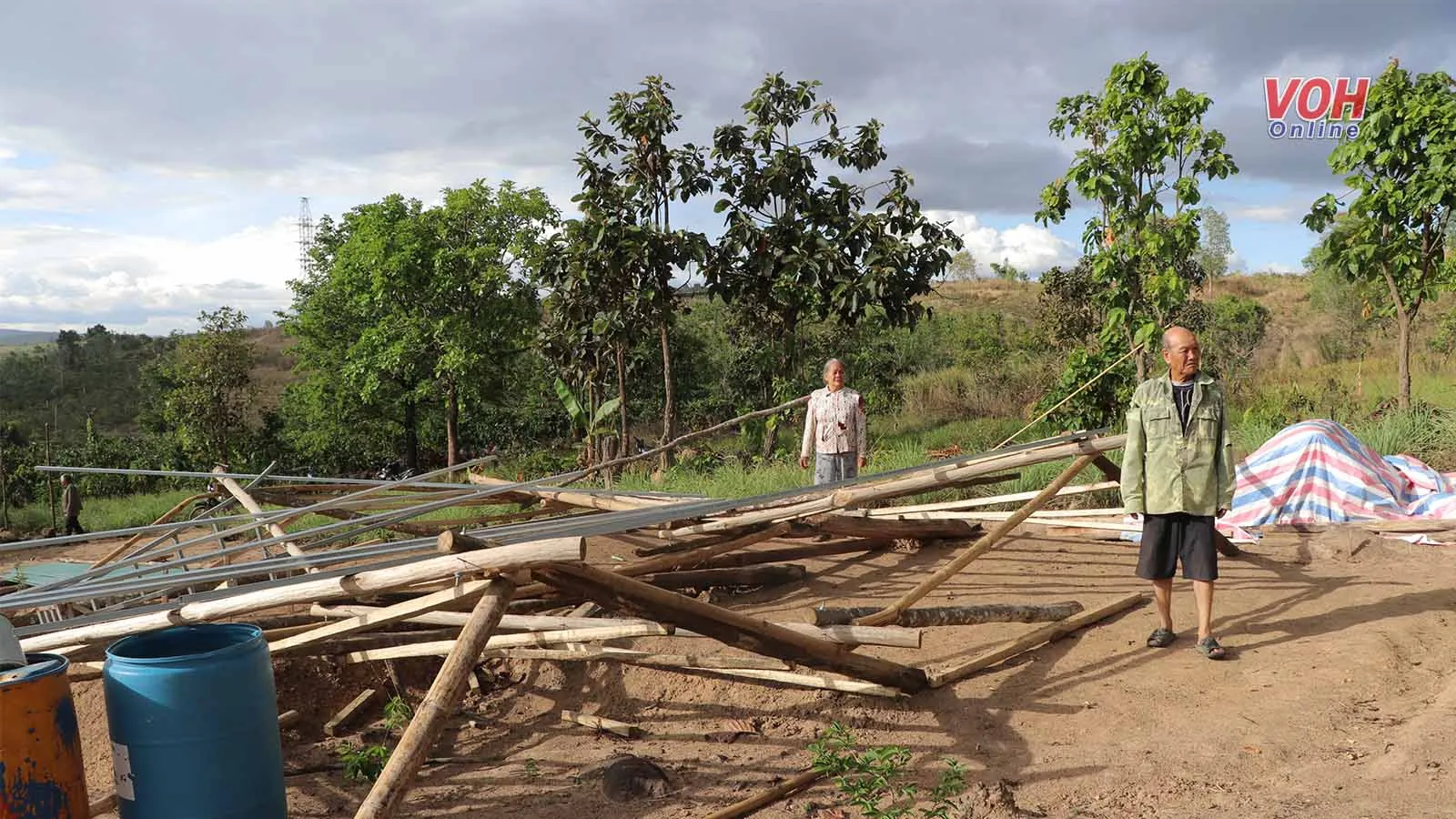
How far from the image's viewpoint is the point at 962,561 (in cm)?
473

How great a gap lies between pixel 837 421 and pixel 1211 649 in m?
3.02

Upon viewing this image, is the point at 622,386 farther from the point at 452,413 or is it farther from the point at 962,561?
the point at 452,413

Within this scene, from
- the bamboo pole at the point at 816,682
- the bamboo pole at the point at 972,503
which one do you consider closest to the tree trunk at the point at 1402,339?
the bamboo pole at the point at 972,503

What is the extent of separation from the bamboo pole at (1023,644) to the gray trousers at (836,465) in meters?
2.22

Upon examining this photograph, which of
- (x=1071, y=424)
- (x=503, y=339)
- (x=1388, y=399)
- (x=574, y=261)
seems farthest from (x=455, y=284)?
(x=1388, y=399)

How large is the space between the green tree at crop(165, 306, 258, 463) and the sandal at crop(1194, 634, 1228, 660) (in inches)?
715

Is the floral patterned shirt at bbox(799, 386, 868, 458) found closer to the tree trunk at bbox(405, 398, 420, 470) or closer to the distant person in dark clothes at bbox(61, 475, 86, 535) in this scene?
the distant person in dark clothes at bbox(61, 475, 86, 535)

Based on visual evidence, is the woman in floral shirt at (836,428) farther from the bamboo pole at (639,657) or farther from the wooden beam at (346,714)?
the wooden beam at (346,714)

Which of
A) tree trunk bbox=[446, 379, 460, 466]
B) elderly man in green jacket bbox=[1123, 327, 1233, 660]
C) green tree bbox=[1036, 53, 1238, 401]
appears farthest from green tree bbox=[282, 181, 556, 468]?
elderly man in green jacket bbox=[1123, 327, 1233, 660]

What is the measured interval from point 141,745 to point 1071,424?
9285mm

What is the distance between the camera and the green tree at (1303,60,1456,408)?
28.3 feet

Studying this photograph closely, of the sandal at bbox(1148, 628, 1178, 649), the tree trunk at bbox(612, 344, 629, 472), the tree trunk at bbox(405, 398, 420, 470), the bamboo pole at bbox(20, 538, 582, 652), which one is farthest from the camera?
the tree trunk at bbox(405, 398, 420, 470)

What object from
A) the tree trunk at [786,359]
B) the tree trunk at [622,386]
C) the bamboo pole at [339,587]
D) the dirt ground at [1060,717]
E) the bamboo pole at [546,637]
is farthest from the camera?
the tree trunk at [622,386]

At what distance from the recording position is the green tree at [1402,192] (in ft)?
28.3
